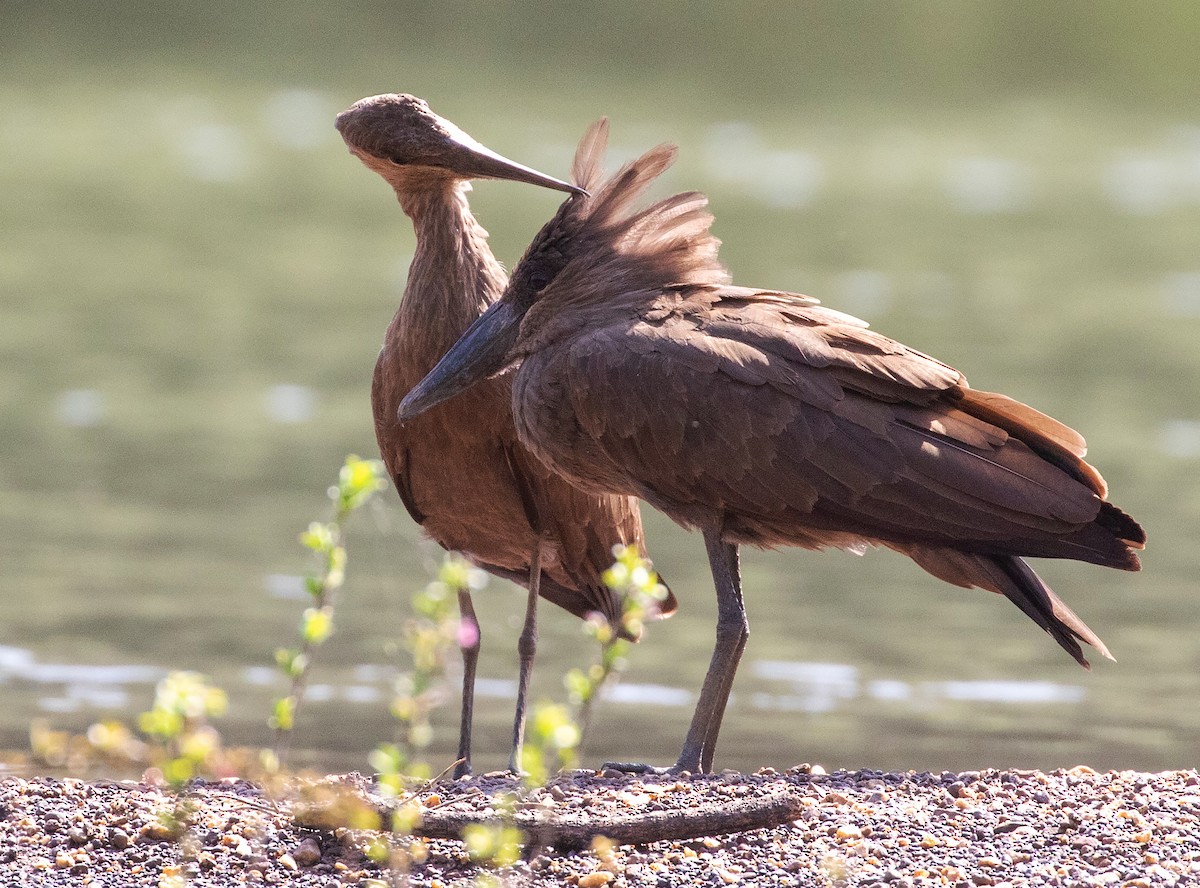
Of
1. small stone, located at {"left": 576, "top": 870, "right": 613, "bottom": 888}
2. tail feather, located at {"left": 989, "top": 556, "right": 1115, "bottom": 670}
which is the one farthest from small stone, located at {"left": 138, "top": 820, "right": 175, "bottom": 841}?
tail feather, located at {"left": 989, "top": 556, "right": 1115, "bottom": 670}

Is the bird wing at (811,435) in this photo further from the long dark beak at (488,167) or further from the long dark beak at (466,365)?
the long dark beak at (488,167)

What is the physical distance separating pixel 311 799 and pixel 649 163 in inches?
118

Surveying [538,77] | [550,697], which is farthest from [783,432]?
[538,77]

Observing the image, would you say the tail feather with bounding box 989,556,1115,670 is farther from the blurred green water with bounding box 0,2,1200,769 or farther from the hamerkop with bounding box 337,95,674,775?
the blurred green water with bounding box 0,2,1200,769

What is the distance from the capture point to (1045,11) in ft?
145

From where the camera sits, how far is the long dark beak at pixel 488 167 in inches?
310

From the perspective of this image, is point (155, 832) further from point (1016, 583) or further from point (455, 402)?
point (1016, 583)

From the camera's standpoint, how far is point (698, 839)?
6.50 meters

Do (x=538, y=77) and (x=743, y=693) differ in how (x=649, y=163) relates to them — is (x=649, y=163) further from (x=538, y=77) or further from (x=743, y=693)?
(x=538, y=77)

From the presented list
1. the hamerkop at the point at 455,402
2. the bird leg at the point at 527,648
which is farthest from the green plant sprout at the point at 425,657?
the bird leg at the point at 527,648

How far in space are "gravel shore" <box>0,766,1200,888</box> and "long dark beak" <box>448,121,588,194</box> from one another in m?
2.32

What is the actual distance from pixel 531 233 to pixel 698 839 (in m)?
17.7

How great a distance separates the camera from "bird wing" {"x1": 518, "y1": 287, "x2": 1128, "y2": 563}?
7059mm

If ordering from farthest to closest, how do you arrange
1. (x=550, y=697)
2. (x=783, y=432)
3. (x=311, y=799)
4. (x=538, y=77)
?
(x=538, y=77) → (x=550, y=697) → (x=783, y=432) → (x=311, y=799)
